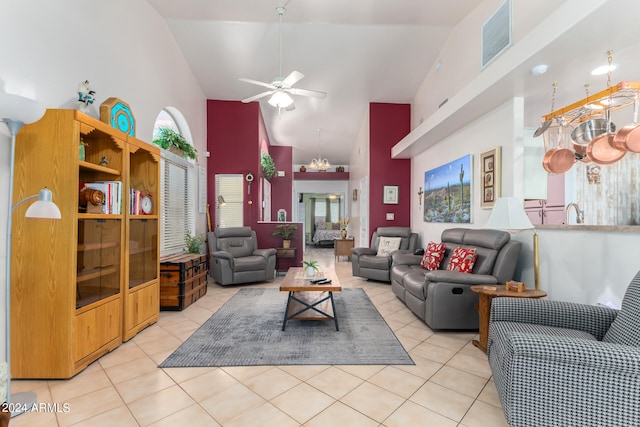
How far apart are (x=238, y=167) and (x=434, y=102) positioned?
4.05 m

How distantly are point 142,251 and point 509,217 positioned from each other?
11.8 ft

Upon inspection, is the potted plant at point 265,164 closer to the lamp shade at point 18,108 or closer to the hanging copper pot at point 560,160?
the lamp shade at point 18,108

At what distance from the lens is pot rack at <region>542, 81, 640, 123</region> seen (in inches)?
93.7

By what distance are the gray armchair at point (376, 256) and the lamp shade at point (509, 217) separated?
259cm

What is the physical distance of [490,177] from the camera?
3518 millimetres

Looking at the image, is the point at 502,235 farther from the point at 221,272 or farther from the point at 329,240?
the point at 329,240

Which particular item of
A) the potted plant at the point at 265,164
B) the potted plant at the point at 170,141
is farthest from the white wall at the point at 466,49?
the potted plant at the point at 170,141

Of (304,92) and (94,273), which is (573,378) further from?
(304,92)

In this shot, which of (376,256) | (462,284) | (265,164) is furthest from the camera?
(265,164)

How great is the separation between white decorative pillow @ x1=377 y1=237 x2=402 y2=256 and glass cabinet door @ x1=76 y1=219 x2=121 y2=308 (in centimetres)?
417

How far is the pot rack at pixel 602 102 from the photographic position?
2.38 m

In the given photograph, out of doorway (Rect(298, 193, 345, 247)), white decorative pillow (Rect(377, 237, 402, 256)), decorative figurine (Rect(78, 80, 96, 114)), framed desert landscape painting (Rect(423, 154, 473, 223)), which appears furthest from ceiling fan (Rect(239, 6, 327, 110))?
doorway (Rect(298, 193, 345, 247))

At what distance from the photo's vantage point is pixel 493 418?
1.70 meters

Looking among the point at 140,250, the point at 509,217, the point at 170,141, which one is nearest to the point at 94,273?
the point at 140,250
